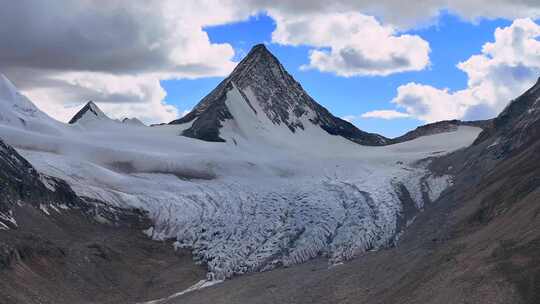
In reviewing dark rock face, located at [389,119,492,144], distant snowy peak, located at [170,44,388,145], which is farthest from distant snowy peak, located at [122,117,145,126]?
dark rock face, located at [389,119,492,144]

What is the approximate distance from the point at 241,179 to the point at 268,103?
156 feet

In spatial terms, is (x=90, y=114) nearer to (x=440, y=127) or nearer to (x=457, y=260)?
(x=440, y=127)

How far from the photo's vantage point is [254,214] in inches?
3014

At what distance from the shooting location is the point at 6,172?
212 ft

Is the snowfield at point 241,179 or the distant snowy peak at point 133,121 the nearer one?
the snowfield at point 241,179

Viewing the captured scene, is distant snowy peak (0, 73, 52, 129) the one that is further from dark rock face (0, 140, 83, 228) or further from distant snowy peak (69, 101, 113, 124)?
dark rock face (0, 140, 83, 228)

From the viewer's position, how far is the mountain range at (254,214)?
4692 cm

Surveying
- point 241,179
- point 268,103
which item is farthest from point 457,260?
point 268,103

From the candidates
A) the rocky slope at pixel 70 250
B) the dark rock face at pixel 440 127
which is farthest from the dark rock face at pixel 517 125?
the rocky slope at pixel 70 250

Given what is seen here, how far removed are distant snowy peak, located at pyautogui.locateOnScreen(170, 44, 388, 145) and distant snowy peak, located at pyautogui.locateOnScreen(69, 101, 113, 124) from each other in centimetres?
1288

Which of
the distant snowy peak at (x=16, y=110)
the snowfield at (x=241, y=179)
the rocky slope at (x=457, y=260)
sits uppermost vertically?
the distant snowy peak at (x=16, y=110)

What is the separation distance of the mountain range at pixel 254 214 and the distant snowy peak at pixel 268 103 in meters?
1.56

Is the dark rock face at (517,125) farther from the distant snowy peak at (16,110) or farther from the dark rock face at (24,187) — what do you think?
the distant snowy peak at (16,110)

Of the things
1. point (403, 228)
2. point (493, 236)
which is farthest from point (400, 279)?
point (403, 228)
